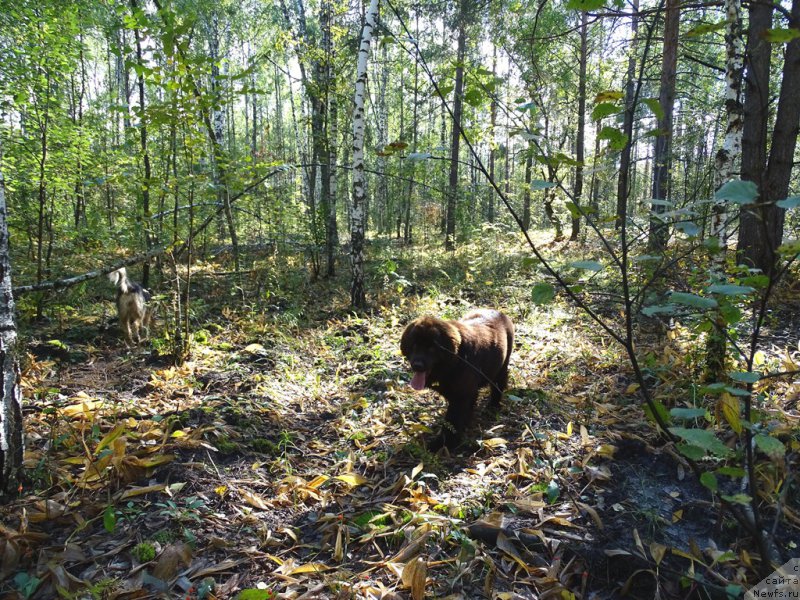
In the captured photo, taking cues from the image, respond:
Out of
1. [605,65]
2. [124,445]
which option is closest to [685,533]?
[124,445]

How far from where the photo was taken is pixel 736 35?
3395mm

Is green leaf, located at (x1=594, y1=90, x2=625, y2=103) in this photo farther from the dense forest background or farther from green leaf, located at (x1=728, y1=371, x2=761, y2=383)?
green leaf, located at (x1=728, y1=371, x2=761, y2=383)

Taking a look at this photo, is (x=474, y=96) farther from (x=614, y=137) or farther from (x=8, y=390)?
(x=8, y=390)

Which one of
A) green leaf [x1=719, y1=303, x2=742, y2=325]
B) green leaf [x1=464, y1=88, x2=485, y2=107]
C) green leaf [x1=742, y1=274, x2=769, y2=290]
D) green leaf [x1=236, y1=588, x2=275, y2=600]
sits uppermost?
green leaf [x1=464, y1=88, x2=485, y2=107]

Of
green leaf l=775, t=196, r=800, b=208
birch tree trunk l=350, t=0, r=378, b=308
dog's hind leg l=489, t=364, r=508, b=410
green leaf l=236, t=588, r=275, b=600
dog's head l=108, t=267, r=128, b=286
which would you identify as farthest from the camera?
birch tree trunk l=350, t=0, r=378, b=308

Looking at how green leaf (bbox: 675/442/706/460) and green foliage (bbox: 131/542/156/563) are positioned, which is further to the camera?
green foliage (bbox: 131/542/156/563)

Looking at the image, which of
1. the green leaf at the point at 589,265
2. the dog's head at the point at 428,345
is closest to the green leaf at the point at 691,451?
the green leaf at the point at 589,265

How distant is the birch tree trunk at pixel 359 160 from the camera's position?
7.68 metres

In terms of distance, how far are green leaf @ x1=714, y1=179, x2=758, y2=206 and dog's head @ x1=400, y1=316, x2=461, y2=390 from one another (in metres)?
2.52

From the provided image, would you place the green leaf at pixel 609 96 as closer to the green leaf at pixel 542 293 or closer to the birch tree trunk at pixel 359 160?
the green leaf at pixel 542 293

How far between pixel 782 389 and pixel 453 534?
11.1 ft

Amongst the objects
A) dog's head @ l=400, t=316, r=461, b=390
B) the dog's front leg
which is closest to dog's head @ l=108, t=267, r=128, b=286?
dog's head @ l=400, t=316, r=461, b=390

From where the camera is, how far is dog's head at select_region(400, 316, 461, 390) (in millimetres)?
3629

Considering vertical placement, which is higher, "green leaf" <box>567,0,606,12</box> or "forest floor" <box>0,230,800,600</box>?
"green leaf" <box>567,0,606,12</box>
